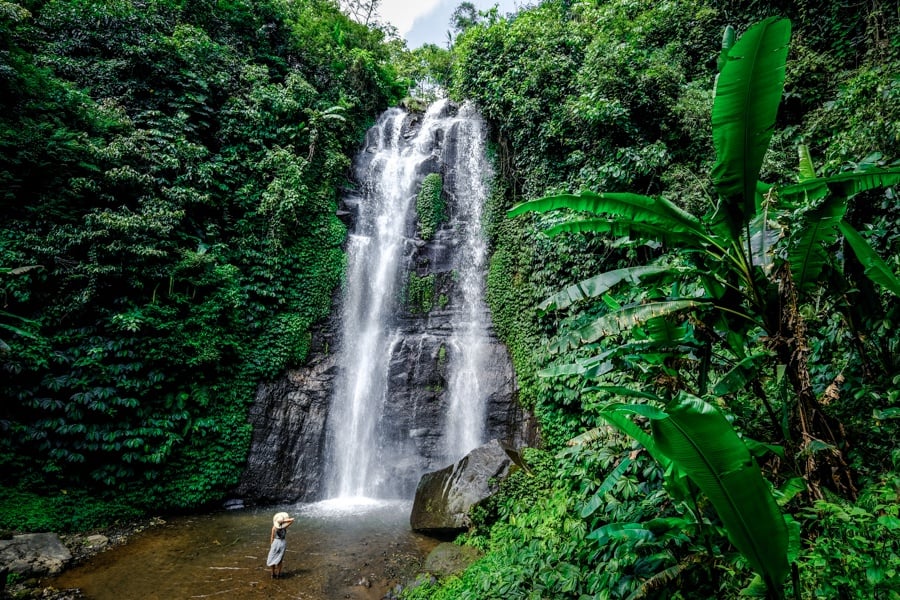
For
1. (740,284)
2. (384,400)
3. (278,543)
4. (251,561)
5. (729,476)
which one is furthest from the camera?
(384,400)

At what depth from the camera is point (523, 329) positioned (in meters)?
9.31

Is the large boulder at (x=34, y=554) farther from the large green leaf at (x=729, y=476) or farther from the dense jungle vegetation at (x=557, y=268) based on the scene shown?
the large green leaf at (x=729, y=476)

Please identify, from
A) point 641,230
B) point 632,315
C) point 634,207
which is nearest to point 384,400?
point 632,315

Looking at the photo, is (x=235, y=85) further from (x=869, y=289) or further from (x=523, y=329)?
(x=869, y=289)

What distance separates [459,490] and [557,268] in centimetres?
487

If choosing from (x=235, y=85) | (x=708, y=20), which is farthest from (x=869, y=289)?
(x=235, y=85)

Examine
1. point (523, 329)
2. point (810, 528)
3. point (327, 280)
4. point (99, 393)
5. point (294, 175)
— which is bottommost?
point (810, 528)

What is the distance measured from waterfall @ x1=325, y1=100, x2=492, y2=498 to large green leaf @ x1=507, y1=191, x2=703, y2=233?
689 cm

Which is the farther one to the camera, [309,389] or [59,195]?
[309,389]

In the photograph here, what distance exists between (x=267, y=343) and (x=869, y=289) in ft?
32.9

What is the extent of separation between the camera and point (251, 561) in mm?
5629

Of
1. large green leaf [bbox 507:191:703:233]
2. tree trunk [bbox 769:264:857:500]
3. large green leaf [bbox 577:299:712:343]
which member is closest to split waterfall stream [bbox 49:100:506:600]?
large green leaf [bbox 577:299:712:343]

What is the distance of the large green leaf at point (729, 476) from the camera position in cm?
165

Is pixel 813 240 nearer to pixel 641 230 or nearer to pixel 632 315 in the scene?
pixel 641 230
